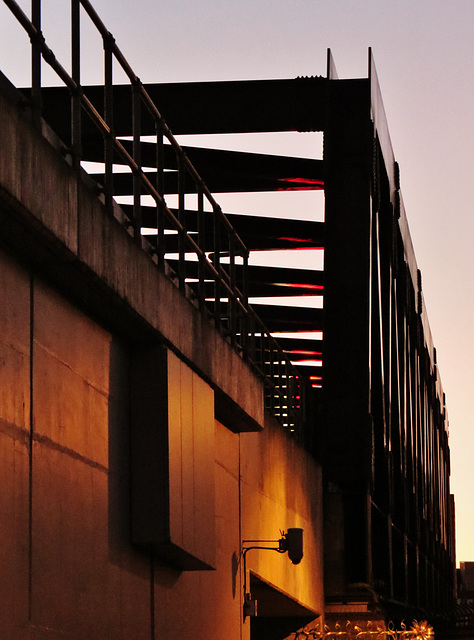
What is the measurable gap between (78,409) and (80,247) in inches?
56.1

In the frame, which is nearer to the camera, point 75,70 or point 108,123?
point 75,70

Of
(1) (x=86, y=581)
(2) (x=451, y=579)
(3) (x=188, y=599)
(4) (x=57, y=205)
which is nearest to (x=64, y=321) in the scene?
(4) (x=57, y=205)

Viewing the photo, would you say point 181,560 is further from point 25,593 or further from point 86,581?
point 25,593

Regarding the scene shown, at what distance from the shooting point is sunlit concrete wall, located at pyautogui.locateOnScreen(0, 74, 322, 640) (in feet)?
32.0

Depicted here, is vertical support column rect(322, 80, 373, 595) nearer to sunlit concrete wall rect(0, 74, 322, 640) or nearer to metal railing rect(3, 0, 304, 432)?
metal railing rect(3, 0, 304, 432)

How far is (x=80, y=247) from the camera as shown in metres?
10.7

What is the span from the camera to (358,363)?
2745 centimetres

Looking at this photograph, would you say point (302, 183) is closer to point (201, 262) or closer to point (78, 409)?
point (201, 262)

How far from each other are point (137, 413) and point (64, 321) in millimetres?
2076

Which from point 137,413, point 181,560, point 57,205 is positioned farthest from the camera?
point 181,560

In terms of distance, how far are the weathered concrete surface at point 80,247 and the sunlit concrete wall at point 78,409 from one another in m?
0.02

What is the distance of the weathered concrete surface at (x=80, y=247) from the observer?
9.55 meters

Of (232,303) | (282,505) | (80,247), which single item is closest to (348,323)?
(282,505)

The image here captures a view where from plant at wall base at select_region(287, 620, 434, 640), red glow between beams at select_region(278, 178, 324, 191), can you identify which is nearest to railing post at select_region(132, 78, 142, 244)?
plant at wall base at select_region(287, 620, 434, 640)
